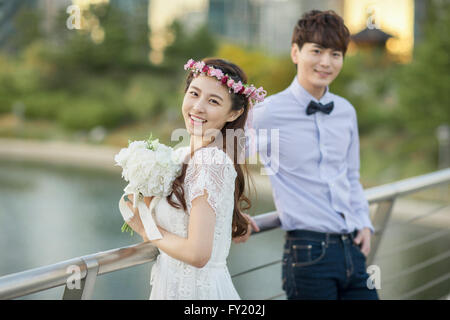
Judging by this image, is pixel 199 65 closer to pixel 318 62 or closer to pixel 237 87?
pixel 237 87

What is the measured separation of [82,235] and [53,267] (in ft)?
32.9

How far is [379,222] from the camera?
2525mm

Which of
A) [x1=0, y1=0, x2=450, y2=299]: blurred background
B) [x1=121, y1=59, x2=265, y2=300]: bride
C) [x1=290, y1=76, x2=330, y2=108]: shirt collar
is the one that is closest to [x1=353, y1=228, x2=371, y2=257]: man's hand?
[x1=290, y1=76, x2=330, y2=108]: shirt collar

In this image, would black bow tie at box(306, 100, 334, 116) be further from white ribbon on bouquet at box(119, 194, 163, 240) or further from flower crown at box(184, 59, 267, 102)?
white ribbon on bouquet at box(119, 194, 163, 240)

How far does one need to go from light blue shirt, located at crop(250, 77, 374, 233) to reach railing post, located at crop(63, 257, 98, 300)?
756 mm

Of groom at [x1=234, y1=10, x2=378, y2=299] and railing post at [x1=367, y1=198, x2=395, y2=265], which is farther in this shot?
railing post at [x1=367, y1=198, x2=395, y2=265]

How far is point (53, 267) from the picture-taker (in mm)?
1331

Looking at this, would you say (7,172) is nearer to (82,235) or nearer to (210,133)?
(82,235)

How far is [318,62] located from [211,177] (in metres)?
0.79

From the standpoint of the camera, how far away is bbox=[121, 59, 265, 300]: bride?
4.51 ft

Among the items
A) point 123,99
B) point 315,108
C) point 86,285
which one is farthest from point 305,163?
point 123,99

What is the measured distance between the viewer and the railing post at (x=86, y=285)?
141cm

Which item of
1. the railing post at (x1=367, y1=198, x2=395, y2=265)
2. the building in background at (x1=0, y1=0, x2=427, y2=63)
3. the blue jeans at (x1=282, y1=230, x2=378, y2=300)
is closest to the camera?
the blue jeans at (x1=282, y1=230, x2=378, y2=300)

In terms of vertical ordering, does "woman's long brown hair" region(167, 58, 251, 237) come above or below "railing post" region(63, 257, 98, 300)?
above
